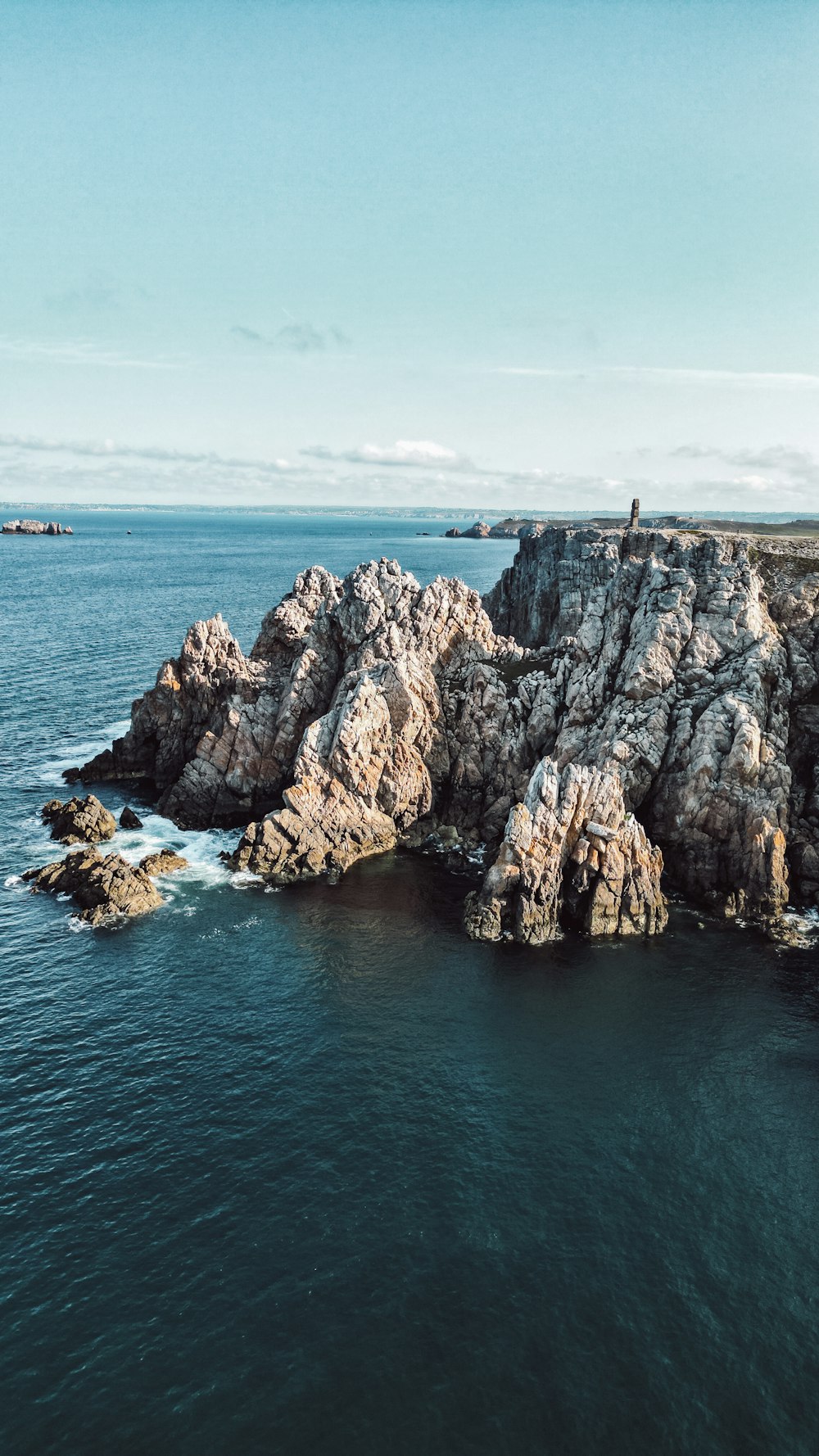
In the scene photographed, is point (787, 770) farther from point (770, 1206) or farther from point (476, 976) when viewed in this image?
point (770, 1206)

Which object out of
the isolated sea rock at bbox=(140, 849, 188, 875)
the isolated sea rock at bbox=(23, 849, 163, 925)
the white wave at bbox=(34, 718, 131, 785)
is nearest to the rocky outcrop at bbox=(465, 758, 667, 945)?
the isolated sea rock at bbox=(140, 849, 188, 875)

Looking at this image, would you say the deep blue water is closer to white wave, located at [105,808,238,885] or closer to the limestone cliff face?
white wave, located at [105,808,238,885]

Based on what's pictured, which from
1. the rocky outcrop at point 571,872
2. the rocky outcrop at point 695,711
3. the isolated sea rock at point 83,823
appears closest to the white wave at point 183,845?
the isolated sea rock at point 83,823

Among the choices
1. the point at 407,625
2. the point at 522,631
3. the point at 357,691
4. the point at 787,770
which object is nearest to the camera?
the point at 787,770

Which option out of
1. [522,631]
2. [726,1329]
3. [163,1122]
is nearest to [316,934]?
[163,1122]

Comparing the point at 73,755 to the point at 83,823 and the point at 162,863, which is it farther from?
the point at 162,863

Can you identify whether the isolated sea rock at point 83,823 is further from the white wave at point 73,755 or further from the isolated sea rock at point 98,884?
the white wave at point 73,755
